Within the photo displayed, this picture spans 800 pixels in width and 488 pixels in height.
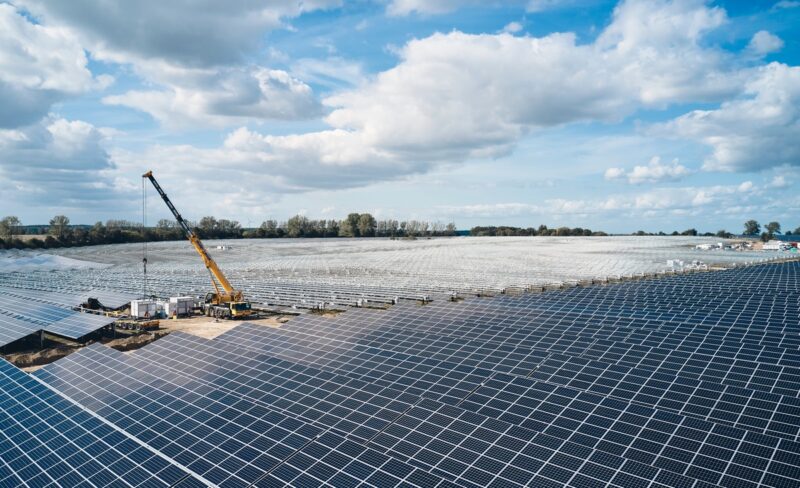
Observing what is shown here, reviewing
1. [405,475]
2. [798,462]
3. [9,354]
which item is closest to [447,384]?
[405,475]

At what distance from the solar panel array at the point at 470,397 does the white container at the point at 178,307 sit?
77.9 feet

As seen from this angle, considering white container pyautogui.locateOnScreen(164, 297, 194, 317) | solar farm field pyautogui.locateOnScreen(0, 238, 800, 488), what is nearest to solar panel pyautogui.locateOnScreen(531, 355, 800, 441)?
solar farm field pyautogui.locateOnScreen(0, 238, 800, 488)

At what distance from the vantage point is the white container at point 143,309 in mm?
51312

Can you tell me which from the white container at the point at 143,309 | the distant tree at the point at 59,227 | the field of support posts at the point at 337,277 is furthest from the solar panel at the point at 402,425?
the distant tree at the point at 59,227

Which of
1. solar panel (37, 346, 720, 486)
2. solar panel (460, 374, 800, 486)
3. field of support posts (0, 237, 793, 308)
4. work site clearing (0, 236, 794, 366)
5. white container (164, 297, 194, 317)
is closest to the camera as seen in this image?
solar panel (460, 374, 800, 486)

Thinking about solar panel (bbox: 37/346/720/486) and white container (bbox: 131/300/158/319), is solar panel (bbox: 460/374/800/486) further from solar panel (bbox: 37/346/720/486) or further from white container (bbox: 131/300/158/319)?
white container (bbox: 131/300/158/319)

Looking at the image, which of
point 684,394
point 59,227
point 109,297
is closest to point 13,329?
point 109,297

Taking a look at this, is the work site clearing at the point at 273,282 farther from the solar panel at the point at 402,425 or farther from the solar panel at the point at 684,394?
the solar panel at the point at 684,394

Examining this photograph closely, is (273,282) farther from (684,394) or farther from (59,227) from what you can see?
(59,227)

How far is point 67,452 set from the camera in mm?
19266

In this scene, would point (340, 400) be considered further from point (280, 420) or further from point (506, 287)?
point (506, 287)

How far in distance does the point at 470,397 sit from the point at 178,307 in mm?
43810

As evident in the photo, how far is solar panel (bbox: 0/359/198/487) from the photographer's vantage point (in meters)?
17.5

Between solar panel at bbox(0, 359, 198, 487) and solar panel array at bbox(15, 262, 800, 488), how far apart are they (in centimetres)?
92
